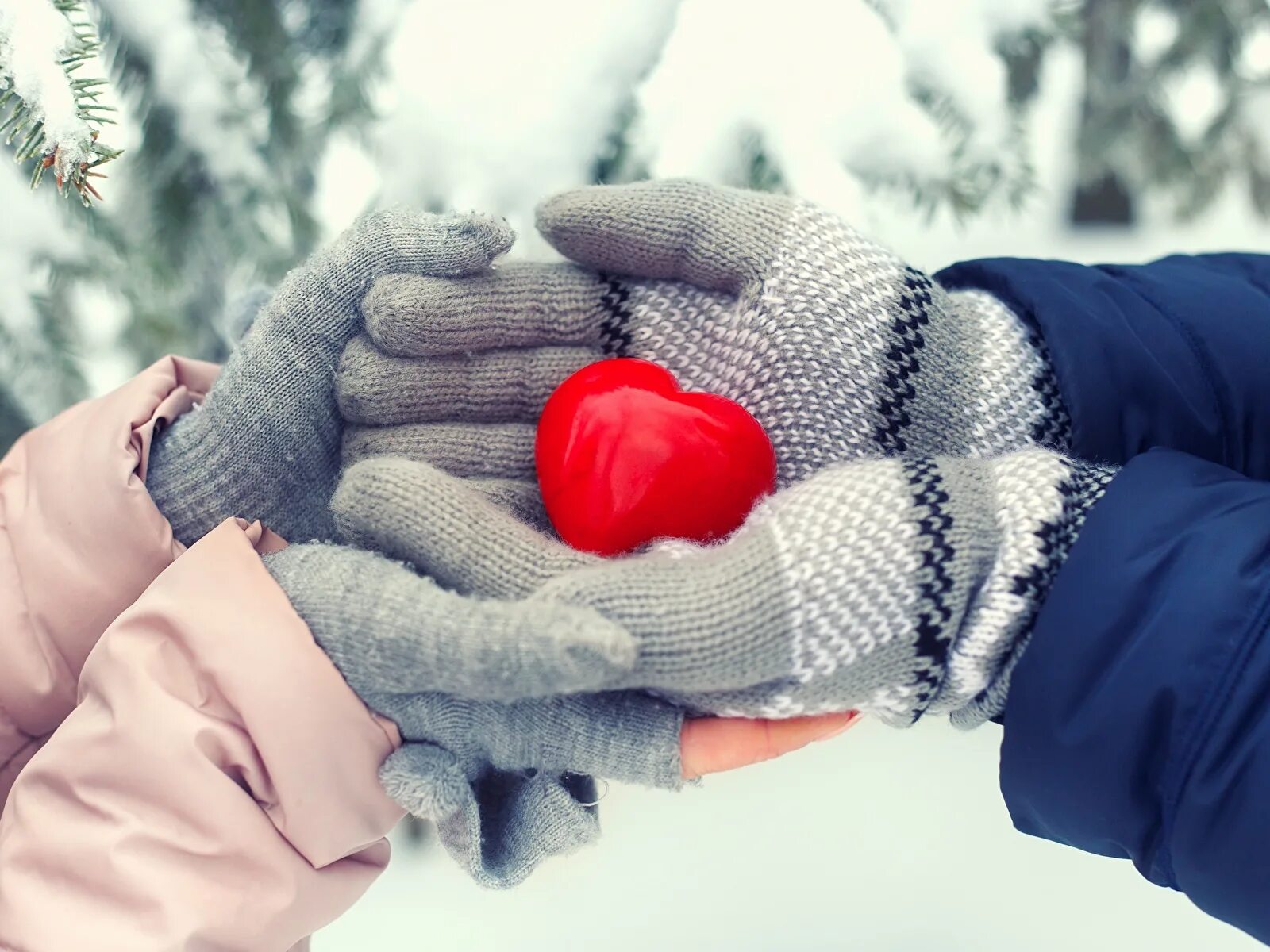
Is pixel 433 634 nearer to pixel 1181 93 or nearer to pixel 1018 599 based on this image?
pixel 1018 599

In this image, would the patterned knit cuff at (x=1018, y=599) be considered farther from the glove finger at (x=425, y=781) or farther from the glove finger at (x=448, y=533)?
the glove finger at (x=425, y=781)

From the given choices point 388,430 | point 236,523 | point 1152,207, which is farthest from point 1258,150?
point 236,523

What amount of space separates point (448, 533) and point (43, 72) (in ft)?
1.28

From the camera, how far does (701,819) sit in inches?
42.8

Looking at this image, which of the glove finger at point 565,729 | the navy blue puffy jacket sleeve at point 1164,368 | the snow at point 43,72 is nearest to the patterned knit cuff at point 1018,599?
the navy blue puffy jacket sleeve at point 1164,368

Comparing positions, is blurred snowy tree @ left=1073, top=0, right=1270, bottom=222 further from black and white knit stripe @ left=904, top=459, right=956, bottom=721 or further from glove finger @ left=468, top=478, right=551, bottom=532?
glove finger @ left=468, top=478, right=551, bottom=532

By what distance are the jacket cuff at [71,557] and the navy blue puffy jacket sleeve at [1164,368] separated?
78 cm

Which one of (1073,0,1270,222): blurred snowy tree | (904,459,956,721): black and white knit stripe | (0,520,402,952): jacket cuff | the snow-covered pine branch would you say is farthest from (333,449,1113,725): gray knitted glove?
(1073,0,1270,222): blurred snowy tree

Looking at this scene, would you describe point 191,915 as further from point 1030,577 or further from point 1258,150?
point 1258,150

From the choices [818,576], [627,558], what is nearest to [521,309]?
[627,558]

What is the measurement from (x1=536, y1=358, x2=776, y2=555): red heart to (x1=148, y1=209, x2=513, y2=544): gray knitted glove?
0.18m

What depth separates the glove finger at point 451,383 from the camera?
79cm

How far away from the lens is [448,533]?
26.8 inches

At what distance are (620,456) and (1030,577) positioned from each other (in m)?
0.31
